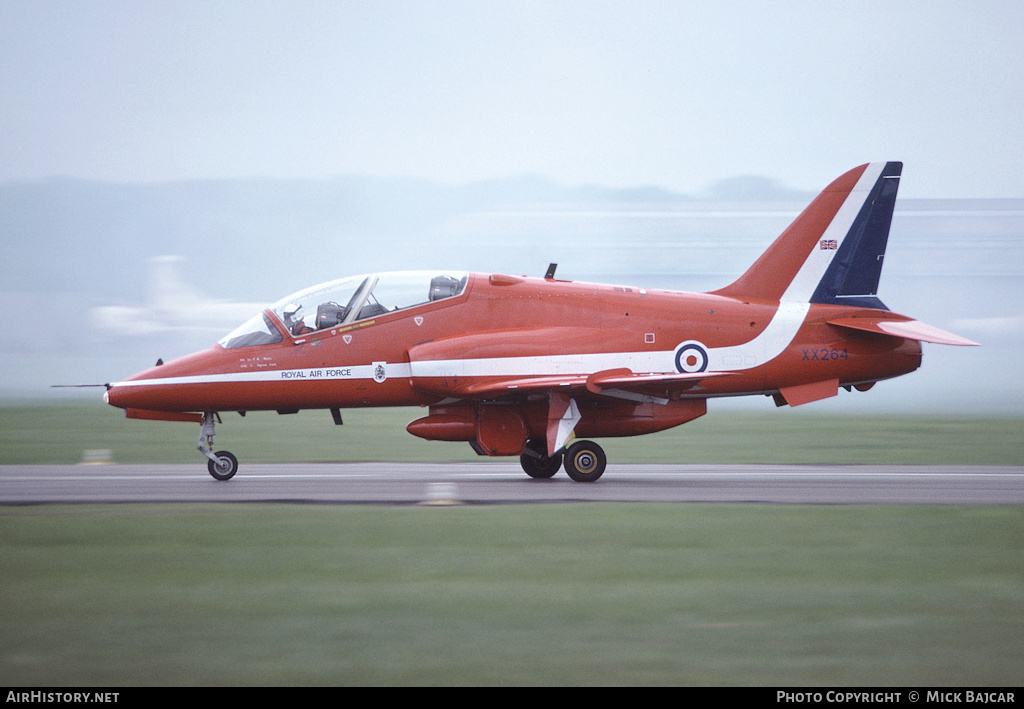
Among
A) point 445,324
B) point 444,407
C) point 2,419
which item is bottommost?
point 2,419

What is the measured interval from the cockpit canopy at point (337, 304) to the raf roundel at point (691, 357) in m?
3.48

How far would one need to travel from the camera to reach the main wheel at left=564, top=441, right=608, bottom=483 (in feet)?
49.0

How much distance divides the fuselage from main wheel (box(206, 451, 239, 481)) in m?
0.71

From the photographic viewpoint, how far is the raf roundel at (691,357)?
1556 centimetres

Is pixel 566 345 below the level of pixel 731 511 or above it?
above

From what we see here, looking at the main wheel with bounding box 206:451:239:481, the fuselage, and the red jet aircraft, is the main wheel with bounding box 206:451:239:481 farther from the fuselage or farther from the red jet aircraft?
the fuselage

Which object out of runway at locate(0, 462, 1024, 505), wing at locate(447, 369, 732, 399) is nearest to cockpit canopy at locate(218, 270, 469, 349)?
wing at locate(447, 369, 732, 399)

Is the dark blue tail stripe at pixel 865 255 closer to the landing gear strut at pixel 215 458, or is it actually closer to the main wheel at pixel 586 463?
the main wheel at pixel 586 463

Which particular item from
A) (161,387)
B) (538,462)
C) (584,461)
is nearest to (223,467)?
(161,387)

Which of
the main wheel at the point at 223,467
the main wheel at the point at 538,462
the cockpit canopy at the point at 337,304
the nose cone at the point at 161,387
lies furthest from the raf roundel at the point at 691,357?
the nose cone at the point at 161,387
